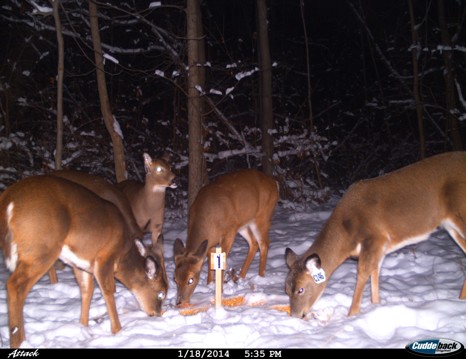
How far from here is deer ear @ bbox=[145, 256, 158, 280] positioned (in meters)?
5.97

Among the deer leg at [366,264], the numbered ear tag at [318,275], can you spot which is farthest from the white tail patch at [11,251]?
the deer leg at [366,264]

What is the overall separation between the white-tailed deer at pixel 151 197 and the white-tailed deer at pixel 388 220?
3.78 meters

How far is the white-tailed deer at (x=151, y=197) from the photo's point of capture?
947 centimetres

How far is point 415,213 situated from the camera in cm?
620

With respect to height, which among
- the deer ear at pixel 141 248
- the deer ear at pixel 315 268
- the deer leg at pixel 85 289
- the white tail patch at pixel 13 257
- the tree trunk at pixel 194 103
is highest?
the tree trunk at pixel 194 103

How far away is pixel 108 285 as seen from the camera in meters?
5.57

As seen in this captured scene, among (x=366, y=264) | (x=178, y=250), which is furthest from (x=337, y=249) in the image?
(x=178, y=250)

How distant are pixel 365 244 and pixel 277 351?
2012mm

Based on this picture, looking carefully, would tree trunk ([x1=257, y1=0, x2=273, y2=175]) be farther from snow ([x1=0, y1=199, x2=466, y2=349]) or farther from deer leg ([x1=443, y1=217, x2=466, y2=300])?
deer leg ([x1=443, y1=217, x2=466, y2=300])

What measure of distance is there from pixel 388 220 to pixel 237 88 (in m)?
12.9

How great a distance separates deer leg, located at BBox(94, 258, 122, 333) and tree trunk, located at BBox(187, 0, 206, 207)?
448 cm

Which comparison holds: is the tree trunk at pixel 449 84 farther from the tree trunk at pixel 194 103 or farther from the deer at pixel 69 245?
the deer at pixel 69 245

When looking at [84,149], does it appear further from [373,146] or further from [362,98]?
[362,98]

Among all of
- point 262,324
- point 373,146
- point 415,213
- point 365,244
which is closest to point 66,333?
point 262,324
